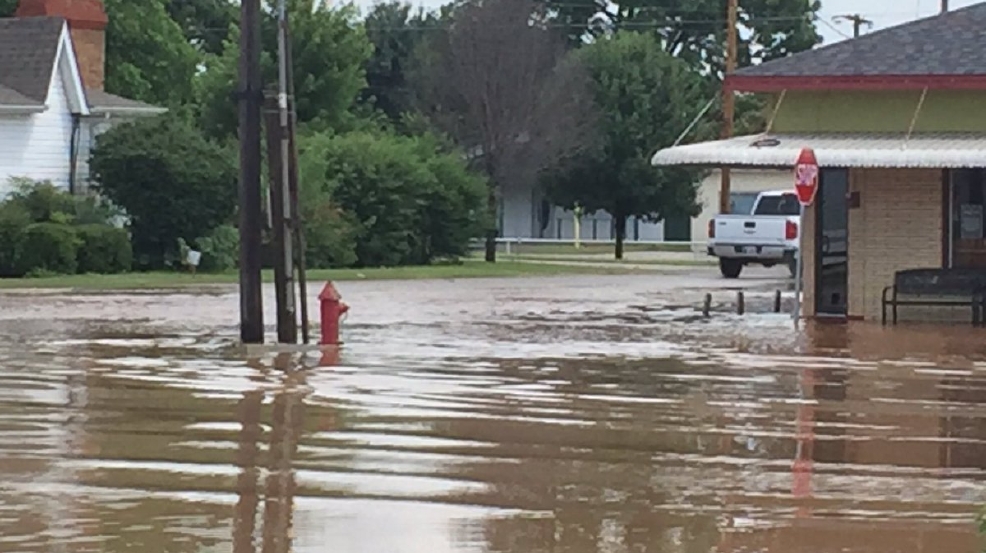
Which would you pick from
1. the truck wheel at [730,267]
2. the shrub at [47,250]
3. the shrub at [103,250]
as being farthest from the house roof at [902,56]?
the truck wheel at [730,267]

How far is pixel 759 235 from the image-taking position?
50.5 metres

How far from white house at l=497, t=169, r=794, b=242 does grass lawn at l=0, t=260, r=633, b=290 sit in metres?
13.8

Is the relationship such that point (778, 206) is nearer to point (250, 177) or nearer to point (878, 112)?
point (878, 112)

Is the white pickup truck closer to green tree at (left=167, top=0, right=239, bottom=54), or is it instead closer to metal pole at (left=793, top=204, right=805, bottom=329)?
metal pole at (left=793, top=204, right=805, bottom=329)

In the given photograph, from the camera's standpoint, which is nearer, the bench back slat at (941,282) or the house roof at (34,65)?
the bench back slat at (941,282)

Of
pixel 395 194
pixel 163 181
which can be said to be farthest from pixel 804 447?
pixel 395 194

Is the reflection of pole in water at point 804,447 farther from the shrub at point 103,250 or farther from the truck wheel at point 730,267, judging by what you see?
the truck wheel at point 730,267

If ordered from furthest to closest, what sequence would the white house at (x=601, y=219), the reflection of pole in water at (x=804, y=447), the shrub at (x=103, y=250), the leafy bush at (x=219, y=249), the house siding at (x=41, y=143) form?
the white house at (x=601, y=219)
the leafy bush at (x=219, y=249)
the house siding at (x=41, y=143)
the shrub at (x=103, y=250)
the reflection of pole in water at (x=804, y=447)

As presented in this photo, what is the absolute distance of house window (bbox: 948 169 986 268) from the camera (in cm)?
2983

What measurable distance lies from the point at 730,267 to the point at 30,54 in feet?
57.7

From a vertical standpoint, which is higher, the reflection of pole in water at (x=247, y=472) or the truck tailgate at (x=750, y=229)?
the truck tailgate at (x=750, y=229)

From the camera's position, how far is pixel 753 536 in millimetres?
10914

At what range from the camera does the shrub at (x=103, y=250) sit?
4581cm

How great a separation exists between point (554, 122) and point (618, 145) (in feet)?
22.4
